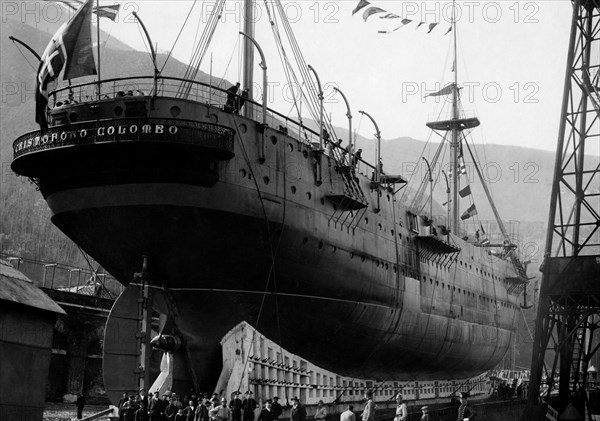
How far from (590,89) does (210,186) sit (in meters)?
11.3

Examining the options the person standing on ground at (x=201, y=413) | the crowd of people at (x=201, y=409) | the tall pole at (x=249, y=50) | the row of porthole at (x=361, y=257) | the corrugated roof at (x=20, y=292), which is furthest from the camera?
the tall pole at (x=249, y=50)

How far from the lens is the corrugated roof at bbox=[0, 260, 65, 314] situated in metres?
11.9

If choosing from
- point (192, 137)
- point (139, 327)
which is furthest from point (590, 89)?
point (139, 327)

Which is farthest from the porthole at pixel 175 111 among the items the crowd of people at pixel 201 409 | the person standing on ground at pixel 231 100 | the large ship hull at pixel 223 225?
the crowd of people at pixel 201 409

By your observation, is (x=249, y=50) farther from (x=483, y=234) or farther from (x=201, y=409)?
(x=483, y=234)

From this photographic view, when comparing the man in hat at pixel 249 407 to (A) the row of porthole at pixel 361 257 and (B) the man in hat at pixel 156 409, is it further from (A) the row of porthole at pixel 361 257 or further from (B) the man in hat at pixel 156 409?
(A) the row of porthole at pixel 361 257

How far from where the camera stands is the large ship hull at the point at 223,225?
16.0 m

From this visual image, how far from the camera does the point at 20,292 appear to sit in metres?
12.3

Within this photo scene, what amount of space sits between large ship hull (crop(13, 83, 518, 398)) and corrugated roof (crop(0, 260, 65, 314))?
359 cm

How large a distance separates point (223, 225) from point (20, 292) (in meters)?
5.45

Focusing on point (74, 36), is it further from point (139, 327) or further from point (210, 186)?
point (139, 327)

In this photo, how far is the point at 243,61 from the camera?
20.9 meters

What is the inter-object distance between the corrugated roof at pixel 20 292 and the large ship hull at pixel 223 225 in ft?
11.8

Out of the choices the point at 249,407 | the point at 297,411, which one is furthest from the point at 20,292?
the point at 297,411
